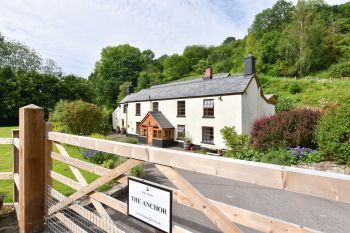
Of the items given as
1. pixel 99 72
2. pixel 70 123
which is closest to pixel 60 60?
pixel 99 72

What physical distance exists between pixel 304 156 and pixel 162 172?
11.8 m

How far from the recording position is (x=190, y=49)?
228 ft

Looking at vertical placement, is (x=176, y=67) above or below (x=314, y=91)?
above

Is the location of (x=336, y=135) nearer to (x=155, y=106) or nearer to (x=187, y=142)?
(x=187, y=142)

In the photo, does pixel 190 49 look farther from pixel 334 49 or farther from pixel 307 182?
pixel 307 182

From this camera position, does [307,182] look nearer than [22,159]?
Yes

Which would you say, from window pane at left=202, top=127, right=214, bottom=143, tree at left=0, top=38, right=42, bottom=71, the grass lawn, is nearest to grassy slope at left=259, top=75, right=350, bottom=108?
window pane at left=202, top=127, right=214, bottom=143

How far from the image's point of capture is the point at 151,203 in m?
Answer: 1.88

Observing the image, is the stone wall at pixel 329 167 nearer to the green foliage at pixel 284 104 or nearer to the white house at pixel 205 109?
the white house at pixel 205 109

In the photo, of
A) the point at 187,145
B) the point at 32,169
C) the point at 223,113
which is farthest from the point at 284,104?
the point at 32,169

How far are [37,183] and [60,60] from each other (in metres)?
56.1

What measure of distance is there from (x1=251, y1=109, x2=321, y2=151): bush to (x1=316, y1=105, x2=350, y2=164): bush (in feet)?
4.82

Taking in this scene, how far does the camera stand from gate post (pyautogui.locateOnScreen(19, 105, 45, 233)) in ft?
10.3

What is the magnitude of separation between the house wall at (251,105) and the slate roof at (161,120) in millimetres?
8189
